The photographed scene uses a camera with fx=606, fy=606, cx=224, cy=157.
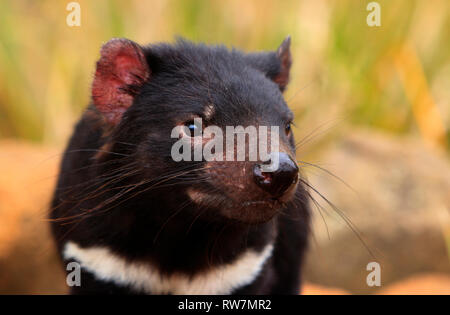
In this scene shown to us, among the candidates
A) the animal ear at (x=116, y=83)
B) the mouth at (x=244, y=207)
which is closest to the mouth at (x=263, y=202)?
the mouth at (x=244, y=207)

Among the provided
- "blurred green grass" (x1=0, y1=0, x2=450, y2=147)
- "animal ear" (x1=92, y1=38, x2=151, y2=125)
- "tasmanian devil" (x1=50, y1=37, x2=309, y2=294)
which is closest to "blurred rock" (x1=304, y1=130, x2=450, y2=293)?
"blurred green grass" (x1=0, y1=0, x2=450, y2=147)

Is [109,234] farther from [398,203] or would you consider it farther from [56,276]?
[398,203]

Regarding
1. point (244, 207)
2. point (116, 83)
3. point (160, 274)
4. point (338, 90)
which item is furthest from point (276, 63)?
point (338, 90)

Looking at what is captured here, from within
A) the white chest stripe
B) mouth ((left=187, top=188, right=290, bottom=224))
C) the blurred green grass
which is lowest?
the white chest stripe

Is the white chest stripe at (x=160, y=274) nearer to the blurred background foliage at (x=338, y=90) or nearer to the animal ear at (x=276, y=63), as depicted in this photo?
the animal ear at (x=276, y=63)

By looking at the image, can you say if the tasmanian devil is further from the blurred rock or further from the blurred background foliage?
the blurred background foliage

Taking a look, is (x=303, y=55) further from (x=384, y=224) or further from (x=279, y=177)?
(x=279, y=177)

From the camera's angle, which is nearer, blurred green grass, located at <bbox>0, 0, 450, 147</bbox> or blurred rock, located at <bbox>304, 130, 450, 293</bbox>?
blurred rock, located at <bbox>304, 130, 450, 293</bbox>
